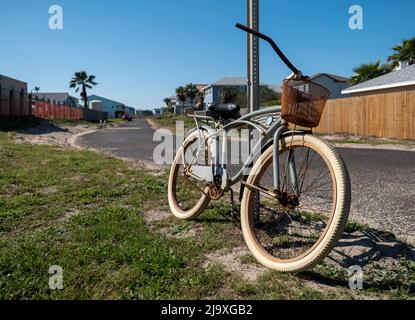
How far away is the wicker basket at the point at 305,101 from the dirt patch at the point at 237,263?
1231 mm

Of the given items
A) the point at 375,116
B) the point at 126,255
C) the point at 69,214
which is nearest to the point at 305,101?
the point at 126,255

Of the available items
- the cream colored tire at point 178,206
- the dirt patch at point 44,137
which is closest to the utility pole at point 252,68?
the cream colored tire at point 178,206

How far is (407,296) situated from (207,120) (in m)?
2.72

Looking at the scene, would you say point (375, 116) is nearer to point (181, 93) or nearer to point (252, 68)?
point (252, 68)

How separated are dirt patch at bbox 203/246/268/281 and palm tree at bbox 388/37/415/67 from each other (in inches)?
1373

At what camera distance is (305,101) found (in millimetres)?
2656

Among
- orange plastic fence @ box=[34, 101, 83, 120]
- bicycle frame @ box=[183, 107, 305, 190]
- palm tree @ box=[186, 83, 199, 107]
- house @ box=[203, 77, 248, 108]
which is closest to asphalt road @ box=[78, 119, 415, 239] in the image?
bicycle frame @ box=[183, 107, 305, 190]

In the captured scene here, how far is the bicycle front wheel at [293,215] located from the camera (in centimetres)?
236

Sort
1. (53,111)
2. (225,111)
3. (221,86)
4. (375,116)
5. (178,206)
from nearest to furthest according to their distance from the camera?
(225,111) → (178,206) → (375,116) → (53,111) → (221,86)

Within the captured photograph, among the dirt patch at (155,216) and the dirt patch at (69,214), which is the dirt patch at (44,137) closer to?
the dirt patch at (69,214)

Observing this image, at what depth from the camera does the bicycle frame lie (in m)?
2.90

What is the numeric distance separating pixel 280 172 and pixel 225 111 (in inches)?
45.7

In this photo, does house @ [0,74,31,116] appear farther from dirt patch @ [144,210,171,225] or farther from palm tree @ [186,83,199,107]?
palm tree @ [186,83,199,107]
